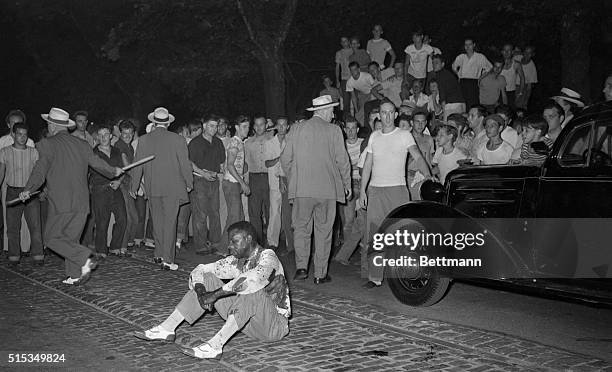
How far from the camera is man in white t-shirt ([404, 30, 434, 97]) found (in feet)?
54.2

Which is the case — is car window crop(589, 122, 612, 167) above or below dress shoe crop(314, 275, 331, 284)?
above

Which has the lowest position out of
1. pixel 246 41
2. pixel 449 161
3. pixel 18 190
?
pixel 18 190

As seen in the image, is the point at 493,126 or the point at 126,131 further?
the point at 126,131

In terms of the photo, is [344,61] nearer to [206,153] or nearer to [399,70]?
[399,70]

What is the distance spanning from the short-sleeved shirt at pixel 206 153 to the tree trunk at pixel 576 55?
8262mm

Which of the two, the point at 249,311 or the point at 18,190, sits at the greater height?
the point at 18,190

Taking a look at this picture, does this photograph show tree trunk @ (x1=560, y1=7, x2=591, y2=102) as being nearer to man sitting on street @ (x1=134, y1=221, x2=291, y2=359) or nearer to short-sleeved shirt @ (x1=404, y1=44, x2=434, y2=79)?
short-sleeved shirt @ (x1=404, y1=44, x2=434, y2=79)

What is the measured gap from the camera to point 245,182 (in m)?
12.1

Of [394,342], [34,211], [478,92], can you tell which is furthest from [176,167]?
[478,92]

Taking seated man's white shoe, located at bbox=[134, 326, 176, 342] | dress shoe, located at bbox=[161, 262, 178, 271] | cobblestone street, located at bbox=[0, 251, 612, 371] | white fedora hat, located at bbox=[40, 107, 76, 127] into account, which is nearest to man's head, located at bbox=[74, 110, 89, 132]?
white fedora hat, located at bbox=[40, 107, 76, 127]

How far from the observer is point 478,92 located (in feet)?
53.0

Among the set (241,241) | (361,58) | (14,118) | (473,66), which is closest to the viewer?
(241,241)

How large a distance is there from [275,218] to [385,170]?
3.20 m

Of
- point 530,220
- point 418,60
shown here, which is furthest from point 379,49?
point 530,220
